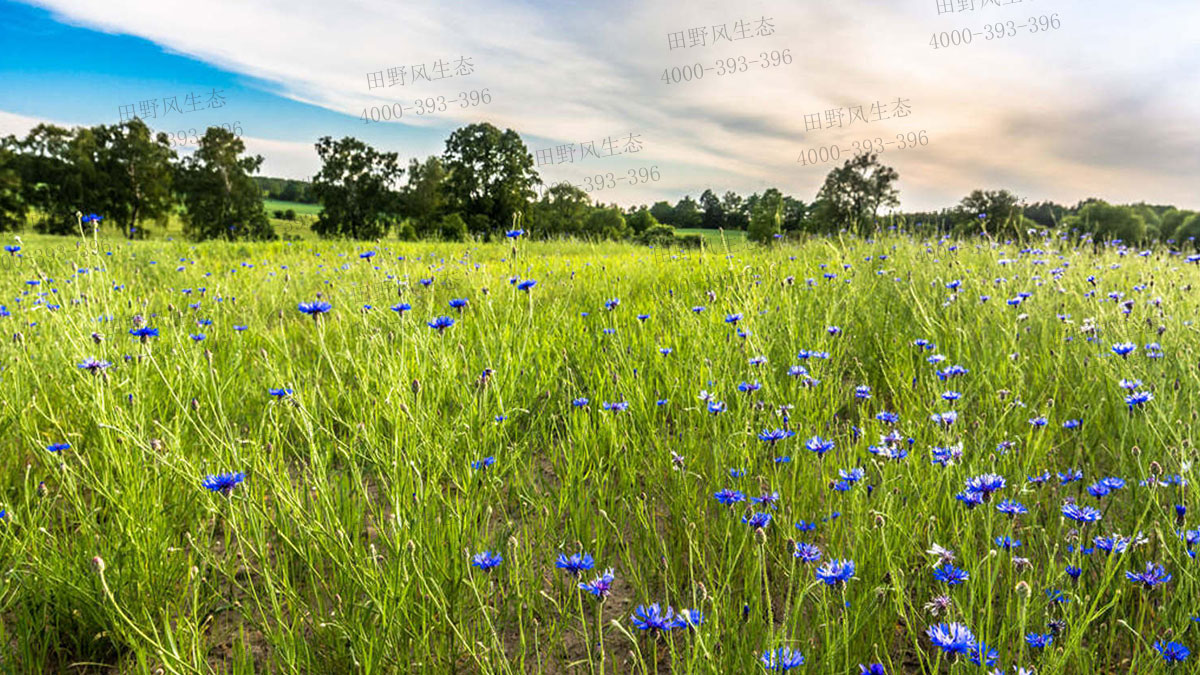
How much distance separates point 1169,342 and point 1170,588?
2.00 metres

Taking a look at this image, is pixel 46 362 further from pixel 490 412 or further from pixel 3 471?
pixel 490 412

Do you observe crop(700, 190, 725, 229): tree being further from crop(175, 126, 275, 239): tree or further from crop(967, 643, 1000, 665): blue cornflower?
crop(175, 126, 275, 239): tree

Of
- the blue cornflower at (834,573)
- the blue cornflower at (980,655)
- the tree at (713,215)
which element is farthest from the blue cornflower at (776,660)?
the tree at (713,215)

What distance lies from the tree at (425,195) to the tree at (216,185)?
11109mm

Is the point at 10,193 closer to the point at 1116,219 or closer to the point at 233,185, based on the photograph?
the point at 233,185

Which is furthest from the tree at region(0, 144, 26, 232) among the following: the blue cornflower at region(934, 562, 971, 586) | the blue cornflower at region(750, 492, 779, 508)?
the blue cornflower at region(934, 562, 971, 586)

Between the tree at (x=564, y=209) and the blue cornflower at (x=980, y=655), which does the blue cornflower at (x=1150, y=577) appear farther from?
the tree at (x=564, y=209)

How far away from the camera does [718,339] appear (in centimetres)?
323

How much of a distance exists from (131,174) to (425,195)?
22633 mm

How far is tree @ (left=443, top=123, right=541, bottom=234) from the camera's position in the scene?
42594 millimetres

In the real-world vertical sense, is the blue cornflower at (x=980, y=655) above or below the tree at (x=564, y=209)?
below

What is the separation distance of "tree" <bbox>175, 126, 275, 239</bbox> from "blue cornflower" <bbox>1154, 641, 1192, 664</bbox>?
2044 inches

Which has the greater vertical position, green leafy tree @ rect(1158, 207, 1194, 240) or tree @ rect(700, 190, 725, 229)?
green leafy tree @ rect(1158, 207, 1194, 240)

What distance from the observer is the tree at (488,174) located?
4259 cm
